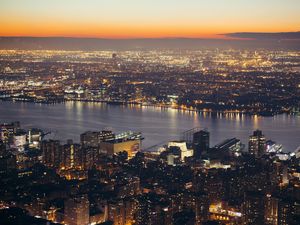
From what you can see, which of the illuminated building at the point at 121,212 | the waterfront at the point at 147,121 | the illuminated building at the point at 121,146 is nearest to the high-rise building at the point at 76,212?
the illuminated building at the point at 121,212

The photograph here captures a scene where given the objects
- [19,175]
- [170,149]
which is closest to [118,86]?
[170,149]

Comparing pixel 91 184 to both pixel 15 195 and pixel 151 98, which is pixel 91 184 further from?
pixel 151 98

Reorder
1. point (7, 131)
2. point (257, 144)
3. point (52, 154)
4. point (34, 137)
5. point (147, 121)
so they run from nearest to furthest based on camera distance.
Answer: point (52, 154)
point (257, 144)
point (34, 137)
point (7, 131)
point (147, 121)

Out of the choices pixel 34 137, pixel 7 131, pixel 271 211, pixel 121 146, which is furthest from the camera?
pixel 7 131

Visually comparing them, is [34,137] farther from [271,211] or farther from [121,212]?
[271,211]

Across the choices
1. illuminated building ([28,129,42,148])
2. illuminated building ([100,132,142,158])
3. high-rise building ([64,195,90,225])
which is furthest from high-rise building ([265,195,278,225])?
illuminated building ([28,129,42,148])

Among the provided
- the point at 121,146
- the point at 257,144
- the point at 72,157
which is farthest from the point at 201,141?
the point at 72,157
